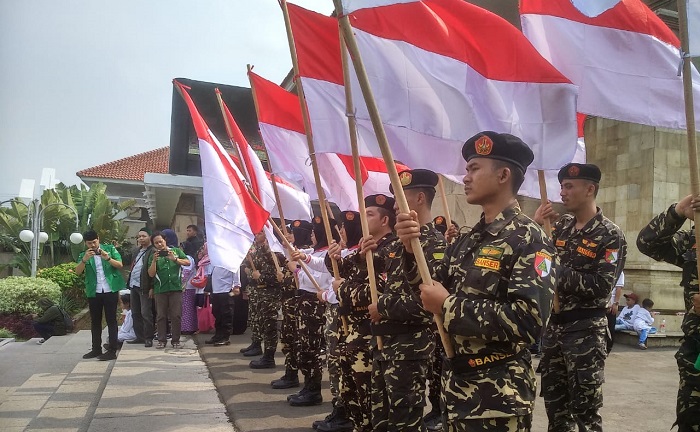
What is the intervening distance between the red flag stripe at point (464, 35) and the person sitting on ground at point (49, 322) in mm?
11163

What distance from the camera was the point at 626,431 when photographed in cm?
488

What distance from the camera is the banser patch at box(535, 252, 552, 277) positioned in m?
2.39

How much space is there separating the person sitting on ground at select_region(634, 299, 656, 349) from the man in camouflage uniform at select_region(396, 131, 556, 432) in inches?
306

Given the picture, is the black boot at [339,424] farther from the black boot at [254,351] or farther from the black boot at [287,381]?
the black boot at [254,351]

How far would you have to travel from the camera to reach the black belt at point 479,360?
96.8 inches

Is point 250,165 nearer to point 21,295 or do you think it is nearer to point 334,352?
point 334,352

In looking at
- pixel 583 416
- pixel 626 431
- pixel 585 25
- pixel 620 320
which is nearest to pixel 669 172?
pixel 620 320

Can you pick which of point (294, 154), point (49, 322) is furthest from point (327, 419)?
point (49, 322)

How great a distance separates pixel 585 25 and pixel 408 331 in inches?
97.3

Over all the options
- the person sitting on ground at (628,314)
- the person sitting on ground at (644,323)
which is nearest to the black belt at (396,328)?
the person sitting on ground at (644,323)

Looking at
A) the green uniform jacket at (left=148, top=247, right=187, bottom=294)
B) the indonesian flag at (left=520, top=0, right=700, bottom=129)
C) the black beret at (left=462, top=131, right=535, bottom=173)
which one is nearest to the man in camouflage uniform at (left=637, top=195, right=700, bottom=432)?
the indonesian flag at (left=520, top=0, right=700, bottom=129)

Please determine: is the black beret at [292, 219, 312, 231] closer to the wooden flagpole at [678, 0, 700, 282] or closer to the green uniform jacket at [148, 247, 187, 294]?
the green uniform jacket at [148, 247, 187, 294]

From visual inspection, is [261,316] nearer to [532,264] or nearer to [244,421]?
[244,421]

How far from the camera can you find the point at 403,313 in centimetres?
338
